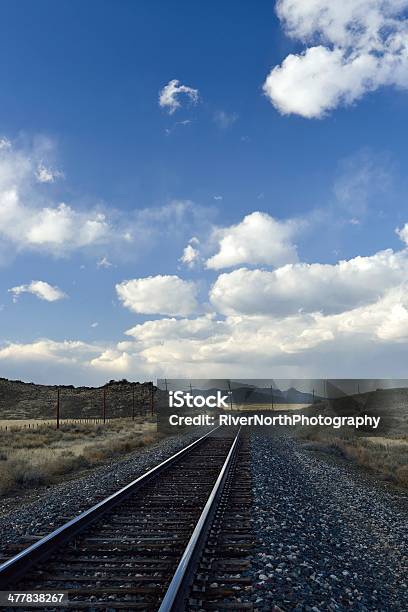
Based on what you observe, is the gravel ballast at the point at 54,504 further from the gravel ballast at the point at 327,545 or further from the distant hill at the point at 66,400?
the distant hill at the point at 66,400

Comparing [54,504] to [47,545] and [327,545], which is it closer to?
[47,545]

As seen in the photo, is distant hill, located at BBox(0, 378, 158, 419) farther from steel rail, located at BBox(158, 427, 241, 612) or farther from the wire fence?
steel rail, located at BBox(158, 427, 241, 612)

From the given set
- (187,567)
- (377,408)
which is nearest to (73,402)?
(377,408)

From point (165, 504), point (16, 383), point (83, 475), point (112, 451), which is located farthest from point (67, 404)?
point (165, 504)

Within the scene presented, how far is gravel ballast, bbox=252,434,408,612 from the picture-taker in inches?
218

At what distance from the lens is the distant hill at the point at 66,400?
330 ft

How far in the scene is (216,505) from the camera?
30.9ft

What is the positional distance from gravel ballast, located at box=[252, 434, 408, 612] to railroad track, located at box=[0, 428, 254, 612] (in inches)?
13.8

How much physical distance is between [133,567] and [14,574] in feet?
4.45

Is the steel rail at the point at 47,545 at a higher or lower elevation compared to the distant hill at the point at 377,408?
higher

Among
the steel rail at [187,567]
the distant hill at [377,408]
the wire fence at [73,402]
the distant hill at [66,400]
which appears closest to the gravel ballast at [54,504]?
the steel rail at [187,567]

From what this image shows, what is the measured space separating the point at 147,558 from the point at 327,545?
3.06 meters

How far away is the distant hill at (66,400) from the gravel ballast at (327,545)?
85.5 metres

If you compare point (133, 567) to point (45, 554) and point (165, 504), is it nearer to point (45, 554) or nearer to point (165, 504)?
point (45, 554)
